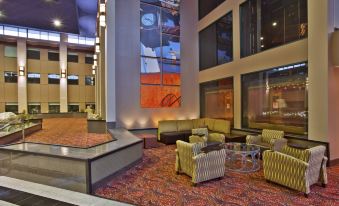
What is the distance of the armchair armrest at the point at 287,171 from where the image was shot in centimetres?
350

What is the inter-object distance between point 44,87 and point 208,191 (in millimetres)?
18775

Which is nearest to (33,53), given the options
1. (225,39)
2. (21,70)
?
(21,70)

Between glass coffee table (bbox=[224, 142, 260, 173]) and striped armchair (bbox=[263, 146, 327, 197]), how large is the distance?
2.60 feet

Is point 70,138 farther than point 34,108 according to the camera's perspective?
No

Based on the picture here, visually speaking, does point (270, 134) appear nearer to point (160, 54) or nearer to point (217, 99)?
point (217, 99)

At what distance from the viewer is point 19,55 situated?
16984 millimetres

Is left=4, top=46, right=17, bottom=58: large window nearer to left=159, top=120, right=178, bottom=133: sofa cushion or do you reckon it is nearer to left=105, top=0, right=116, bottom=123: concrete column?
left=105, top=0, right=116, bottom=123: concrete column

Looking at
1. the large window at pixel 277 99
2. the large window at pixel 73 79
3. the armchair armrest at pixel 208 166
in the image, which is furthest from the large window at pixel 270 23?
the large window at pixel 73 79

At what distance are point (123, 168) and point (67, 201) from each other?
1641 millimetres

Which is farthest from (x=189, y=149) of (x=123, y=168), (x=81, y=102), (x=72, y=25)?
(x=81, y=102)

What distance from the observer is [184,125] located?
29.6 ft

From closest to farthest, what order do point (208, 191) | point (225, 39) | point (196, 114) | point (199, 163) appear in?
point (208, 191) < point (199, 163) < point (225, 39) < point (196, 114)

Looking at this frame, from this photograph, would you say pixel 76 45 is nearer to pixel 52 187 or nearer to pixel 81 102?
pixel 81 102

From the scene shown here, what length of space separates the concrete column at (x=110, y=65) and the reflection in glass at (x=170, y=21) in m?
2.37
